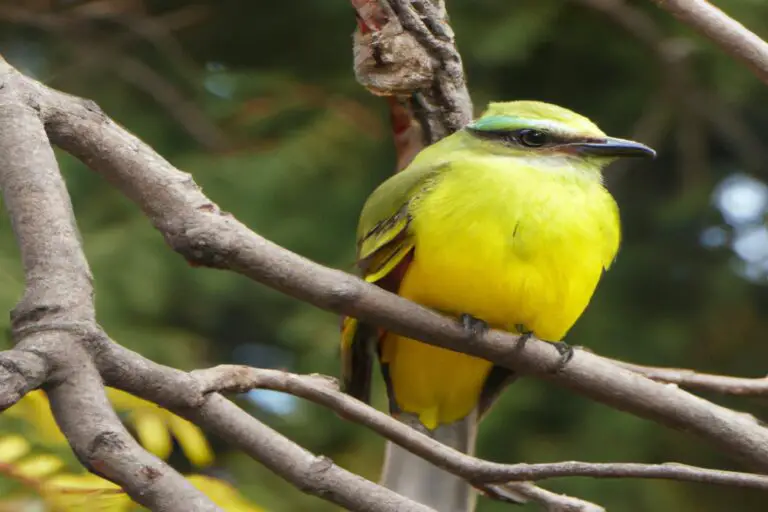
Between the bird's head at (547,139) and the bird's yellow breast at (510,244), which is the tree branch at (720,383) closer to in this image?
the bird's yellow breast at (510,244)

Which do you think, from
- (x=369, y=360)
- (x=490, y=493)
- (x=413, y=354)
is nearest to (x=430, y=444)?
(x=490, y=493)

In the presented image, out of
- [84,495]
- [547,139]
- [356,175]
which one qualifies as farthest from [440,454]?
[356,175]

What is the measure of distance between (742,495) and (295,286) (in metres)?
3.59

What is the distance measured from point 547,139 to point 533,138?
0.02 metres

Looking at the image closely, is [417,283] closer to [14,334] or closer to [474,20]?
[14,334]

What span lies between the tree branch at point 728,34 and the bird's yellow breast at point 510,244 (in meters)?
0.36

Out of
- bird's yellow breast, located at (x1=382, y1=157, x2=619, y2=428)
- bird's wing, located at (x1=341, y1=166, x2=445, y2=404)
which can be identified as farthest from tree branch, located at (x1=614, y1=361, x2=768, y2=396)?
bird's wing, located at (x1=341, y1=166, x2=445, y2=404)

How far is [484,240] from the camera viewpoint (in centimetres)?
188

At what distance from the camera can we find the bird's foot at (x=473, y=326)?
5.16ft

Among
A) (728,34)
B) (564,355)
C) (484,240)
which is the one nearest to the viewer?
(564,355)

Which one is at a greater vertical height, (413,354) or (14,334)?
(413,354)

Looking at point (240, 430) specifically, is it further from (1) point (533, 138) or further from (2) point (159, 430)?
(1) point (533, 138)

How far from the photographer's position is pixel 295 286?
4.41 feet

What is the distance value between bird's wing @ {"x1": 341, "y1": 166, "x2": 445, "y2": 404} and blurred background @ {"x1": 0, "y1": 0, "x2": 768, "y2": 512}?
1.81 m
